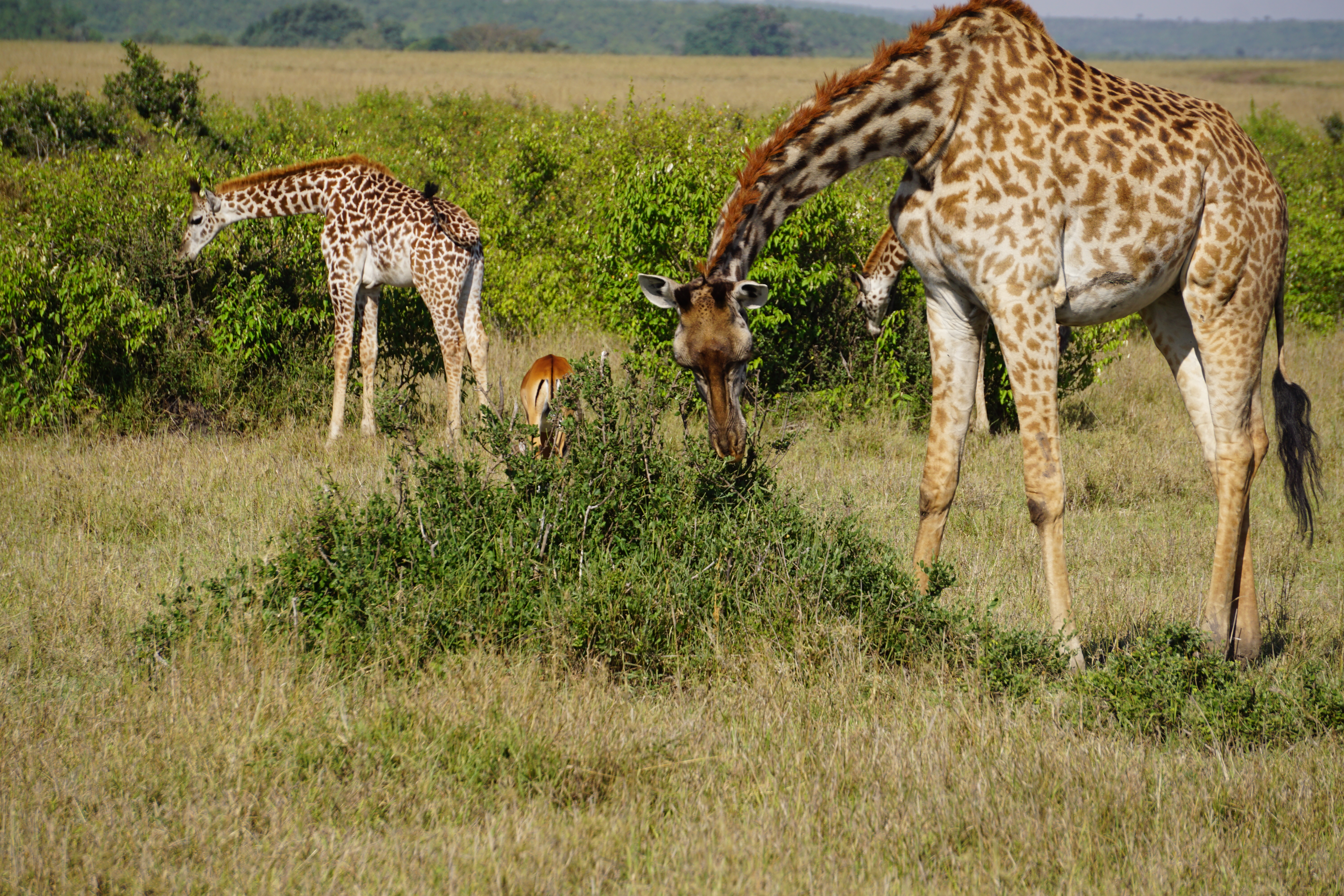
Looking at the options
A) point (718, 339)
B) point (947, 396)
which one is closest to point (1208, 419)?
point (947, 396)

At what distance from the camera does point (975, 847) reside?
3.43 metres

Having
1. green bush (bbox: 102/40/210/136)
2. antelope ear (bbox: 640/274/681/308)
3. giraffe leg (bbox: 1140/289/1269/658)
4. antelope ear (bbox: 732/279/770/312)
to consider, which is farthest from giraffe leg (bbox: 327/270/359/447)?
green bush (bbox: 102/40/210/136)

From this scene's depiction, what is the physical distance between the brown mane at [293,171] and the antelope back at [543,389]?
10.6 feet

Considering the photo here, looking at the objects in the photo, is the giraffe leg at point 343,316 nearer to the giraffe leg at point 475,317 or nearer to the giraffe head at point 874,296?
the giraffe leg at point 475,317

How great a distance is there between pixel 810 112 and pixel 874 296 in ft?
16.5

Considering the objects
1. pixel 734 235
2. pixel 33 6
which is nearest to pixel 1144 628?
pixel 734 235

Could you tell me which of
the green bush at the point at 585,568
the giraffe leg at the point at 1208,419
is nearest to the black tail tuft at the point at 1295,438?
the giraffe leg at the point at 1208,419

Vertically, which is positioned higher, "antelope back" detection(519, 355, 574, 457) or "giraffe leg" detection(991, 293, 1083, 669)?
"giraffe leg" detection(991, 293, 1083, 669)

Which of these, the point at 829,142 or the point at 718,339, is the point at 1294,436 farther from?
the point at 718,339

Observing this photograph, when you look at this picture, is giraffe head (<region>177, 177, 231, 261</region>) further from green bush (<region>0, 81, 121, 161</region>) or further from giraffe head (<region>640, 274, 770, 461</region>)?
green bush (<region>0, 81, 121, 161</region>)

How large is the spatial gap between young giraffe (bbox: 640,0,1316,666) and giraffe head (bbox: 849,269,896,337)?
14.3 feet

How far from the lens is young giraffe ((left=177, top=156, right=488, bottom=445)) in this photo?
31.2 feet

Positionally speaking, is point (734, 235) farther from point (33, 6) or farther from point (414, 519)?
point (33, 6)

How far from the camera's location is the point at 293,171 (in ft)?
32.6
